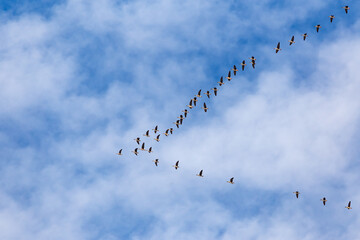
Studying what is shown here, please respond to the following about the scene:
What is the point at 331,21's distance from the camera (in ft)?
476

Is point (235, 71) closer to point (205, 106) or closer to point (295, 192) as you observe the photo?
point (205, 106)

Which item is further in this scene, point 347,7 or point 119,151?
point 119,151

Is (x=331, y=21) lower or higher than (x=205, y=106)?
higher

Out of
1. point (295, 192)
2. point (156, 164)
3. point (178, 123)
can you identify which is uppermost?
point (178, 123)

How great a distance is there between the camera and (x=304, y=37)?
14538cm

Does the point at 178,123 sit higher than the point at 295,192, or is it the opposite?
the point at 178,123

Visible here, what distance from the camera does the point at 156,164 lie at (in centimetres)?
14525

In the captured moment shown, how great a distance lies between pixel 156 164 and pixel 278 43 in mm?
40559

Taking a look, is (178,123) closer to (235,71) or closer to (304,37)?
(235,71)

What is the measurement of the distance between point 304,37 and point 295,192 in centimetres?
3710

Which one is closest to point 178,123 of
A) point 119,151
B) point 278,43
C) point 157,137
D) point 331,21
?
point 157,137

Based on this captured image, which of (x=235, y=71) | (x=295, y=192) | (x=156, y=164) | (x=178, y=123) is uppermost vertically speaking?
(x=235, y=71)

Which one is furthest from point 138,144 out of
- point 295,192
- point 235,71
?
point 295,192

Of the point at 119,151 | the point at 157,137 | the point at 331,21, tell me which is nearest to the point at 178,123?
the point at 157,137
